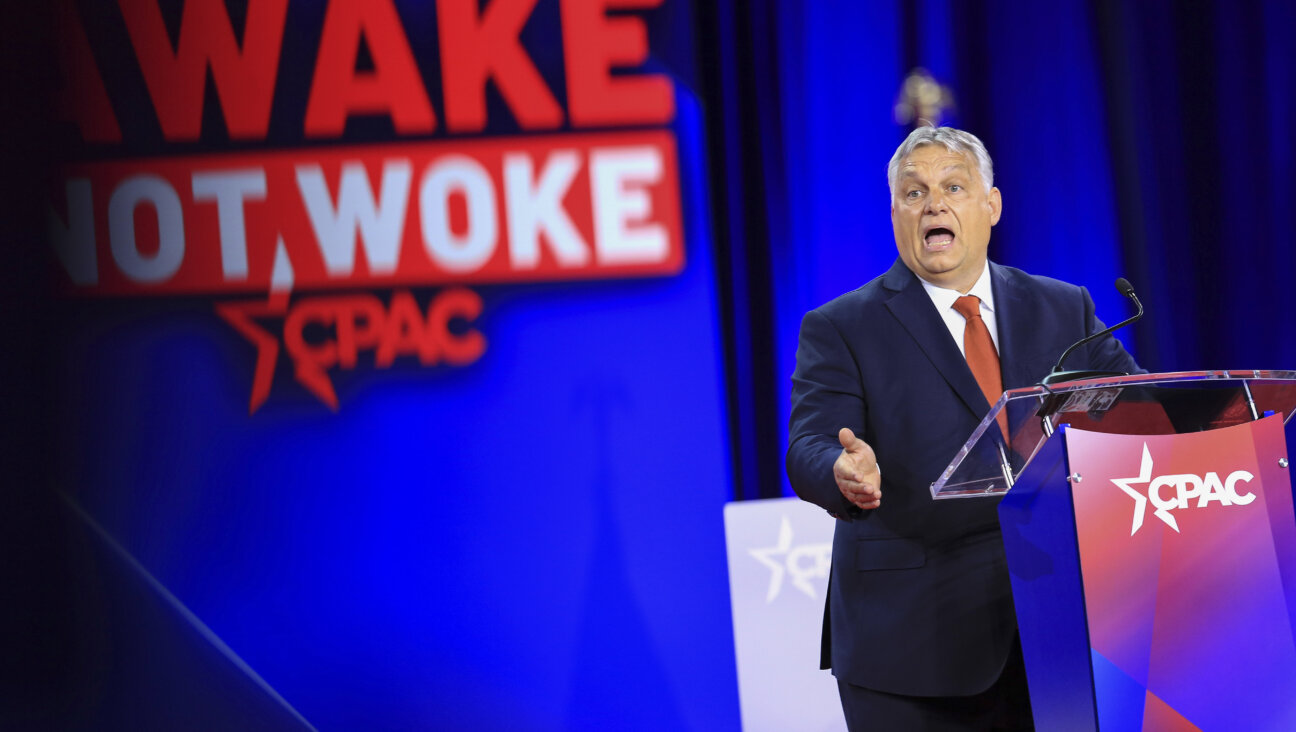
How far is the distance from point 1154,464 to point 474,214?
2.30m

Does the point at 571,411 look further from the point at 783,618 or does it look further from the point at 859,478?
the point at 859,478

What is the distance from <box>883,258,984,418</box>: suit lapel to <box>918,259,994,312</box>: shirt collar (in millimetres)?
23

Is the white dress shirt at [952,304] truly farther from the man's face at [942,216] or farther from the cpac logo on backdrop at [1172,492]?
the cpac logo on backdrop at [1172,492]

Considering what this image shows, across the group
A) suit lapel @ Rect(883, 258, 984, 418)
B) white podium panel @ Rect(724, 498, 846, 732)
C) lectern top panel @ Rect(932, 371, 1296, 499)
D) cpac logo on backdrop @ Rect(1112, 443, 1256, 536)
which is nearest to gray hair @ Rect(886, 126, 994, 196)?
suit lapel @ Rect(883, 258, 984, 418)

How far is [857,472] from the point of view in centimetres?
145

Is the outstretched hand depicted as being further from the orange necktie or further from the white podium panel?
the white podium panel

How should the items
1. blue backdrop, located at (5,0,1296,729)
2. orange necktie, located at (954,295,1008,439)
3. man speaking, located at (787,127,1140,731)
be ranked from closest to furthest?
man speaking, located at (787,127,1140,731)
orange necktie, located at (954,295,1008,439)
blue backdrop, located at (5,0,1296,729)

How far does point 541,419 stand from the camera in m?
3.11

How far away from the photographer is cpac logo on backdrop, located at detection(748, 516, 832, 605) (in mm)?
2781

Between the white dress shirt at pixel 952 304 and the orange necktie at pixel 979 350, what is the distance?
Result: 1cm

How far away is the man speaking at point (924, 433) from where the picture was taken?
1.61 m

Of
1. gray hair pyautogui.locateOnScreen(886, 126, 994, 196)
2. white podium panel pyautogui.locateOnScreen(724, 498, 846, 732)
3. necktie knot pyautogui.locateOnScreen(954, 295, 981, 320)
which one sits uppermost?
gray hair pyautogui.locateOnScreen(886, 126, 994, 196)

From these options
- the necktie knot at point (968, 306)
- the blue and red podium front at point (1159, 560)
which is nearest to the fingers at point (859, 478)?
the blue and red podium front at point (1159, 560)

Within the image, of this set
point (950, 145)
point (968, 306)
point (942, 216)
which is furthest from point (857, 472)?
point (950, 145)
